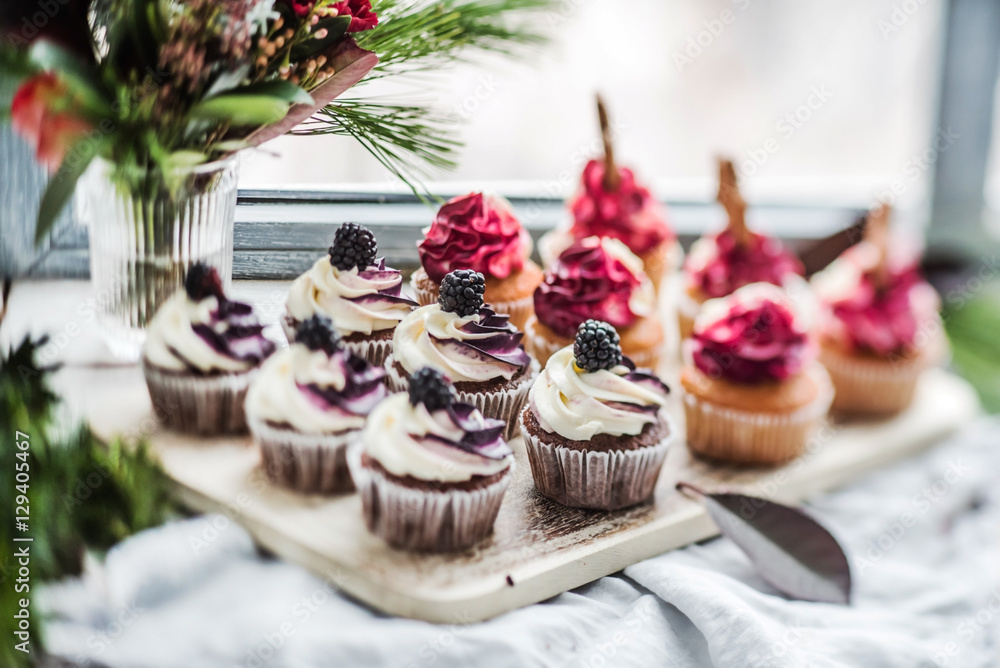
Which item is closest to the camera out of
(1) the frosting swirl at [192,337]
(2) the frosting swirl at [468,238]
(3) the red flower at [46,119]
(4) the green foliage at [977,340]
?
(3) the red flower at [46,119]

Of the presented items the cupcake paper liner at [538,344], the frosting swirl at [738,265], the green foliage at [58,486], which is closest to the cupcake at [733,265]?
the frosting swirl at [738,265]

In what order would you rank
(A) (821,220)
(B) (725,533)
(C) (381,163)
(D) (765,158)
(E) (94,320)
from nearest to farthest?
(E) (94,320)
(C) (381,163)
(B) (725,533)
(A) (821,220)
(D) (765,158)

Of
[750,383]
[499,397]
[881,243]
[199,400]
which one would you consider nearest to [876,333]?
[881,243]

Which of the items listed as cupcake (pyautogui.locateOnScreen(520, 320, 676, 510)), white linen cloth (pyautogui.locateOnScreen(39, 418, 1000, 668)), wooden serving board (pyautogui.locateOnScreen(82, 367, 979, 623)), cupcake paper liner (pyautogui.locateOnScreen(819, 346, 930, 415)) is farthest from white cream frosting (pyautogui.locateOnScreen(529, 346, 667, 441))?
cupcake paper liner (pyautogui.locateOnScreen(819, 346, 930, 415))

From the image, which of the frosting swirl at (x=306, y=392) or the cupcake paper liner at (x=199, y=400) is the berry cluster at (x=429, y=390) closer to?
the frosting swirl at (x=306, y=392)

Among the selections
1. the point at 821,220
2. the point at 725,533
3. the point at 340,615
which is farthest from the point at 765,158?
the point at 340,615

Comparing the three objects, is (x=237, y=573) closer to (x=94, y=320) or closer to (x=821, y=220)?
(x=94, y=320)
